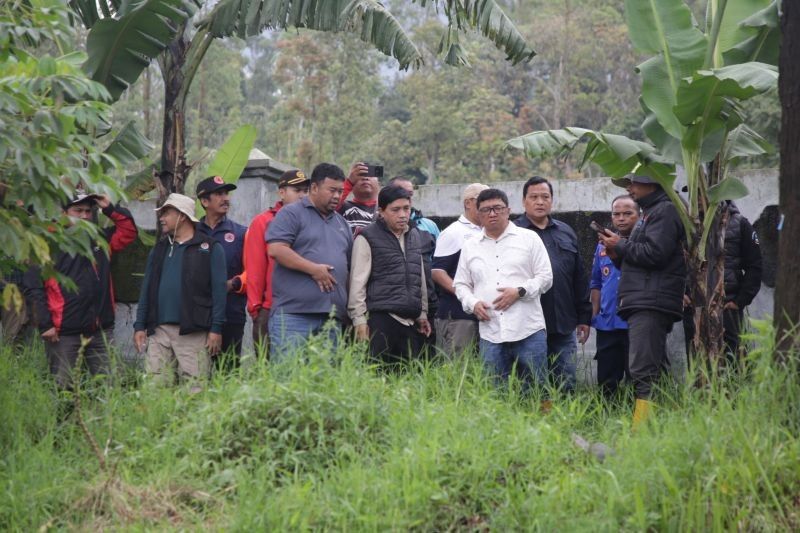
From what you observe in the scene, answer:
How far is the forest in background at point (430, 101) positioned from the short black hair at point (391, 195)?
21.7 metres

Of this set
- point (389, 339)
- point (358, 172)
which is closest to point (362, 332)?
point (389, 339)

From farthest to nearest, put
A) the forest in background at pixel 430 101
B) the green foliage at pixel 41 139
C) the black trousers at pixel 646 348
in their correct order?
1. the forest in background at pixel 430 101
2. the black trousers at pixel 646 348
3. the green foliage at pixel 41 139

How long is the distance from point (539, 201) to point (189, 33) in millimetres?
3863

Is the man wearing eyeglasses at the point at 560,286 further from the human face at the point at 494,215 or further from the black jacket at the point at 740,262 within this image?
the black jacket at the point at 740,262

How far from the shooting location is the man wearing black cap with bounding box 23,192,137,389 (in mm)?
7086

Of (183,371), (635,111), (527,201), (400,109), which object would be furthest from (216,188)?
(400,109)

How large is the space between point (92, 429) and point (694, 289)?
11.7 ft

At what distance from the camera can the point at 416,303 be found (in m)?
6.65

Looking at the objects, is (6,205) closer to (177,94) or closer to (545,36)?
(177,94)

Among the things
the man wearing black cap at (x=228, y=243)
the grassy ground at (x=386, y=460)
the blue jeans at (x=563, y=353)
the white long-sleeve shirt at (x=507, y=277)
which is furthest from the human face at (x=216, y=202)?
the blue jeans at (x=563, y=353)

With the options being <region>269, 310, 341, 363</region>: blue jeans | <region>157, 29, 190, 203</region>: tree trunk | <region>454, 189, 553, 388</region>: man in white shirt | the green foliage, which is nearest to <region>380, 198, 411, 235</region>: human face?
<region>454, 189, 553, 388</region>: man in white shirt

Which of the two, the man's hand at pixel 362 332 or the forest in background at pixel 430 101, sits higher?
the forest in background at pixel 430 101

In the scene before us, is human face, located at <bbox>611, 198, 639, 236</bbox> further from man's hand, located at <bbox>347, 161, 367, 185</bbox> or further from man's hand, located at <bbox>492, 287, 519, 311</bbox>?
man's hand, located at <bbox>347, 161, 367, 185</bbox>

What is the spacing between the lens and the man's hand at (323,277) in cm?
650
